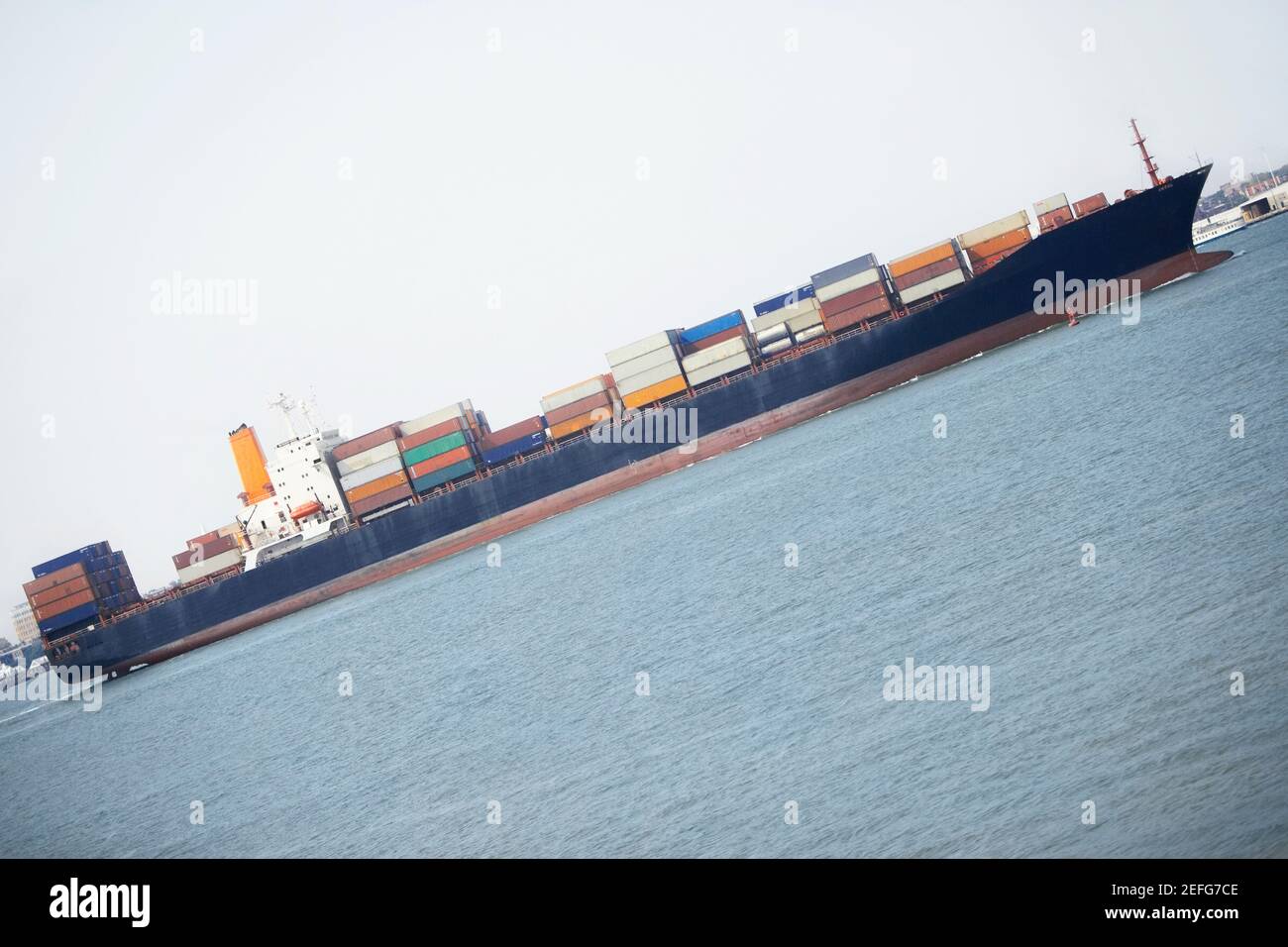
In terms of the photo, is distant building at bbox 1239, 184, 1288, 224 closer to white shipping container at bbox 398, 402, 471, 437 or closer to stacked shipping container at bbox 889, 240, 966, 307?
stacked shipping container at bbox 889, 240, 966, 307

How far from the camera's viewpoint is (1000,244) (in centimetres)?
5384

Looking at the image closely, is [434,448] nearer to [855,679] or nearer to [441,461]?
[441,461]

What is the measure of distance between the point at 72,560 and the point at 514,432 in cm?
3050

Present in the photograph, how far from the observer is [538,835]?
599 inches

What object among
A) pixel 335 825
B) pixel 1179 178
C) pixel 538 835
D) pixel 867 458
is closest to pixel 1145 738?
pixel 538 835

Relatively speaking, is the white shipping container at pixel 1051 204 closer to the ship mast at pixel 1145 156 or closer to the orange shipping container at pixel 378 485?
the ship mast at pixel 1145 156

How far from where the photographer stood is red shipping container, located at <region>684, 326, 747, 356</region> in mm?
58781

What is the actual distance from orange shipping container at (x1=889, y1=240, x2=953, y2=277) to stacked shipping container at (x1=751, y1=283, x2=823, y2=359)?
177 inches

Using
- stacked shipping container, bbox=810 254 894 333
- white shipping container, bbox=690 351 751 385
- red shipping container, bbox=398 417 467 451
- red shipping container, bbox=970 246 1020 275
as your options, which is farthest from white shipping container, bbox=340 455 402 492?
red shipping container, bbox=970 246 1020 275

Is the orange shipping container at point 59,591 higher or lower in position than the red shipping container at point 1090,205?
lower

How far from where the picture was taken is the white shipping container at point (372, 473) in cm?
6141

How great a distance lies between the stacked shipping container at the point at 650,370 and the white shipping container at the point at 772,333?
183 inches

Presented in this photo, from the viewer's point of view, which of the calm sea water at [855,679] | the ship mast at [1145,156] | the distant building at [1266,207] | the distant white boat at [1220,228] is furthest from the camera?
the distant building at [1266,207]

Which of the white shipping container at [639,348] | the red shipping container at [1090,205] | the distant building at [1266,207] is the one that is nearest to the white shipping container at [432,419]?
the white shipping container at [639,348]
